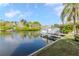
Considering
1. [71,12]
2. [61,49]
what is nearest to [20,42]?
[61,49]

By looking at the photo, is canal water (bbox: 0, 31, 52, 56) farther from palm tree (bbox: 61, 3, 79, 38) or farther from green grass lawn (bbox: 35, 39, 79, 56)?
palm tree (bbox: 61, 3, 79, 38)

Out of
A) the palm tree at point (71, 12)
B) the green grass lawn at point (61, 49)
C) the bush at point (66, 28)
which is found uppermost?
the palm tree at point (71, 12)

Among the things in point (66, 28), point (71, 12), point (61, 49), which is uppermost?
point (71, 12)

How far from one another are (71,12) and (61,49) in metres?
0.43

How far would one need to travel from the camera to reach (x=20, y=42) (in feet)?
8.31

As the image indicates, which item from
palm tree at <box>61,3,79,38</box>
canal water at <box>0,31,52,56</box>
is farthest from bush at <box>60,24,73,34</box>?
canal water at <box>0,31,52,56</box>

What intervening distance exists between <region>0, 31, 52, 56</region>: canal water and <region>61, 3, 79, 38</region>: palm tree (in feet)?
1.08

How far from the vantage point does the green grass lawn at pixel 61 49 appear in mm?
2484

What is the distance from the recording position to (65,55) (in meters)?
2.47

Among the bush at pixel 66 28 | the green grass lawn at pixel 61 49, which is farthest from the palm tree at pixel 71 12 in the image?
the green grass lawn at pixel 61 49

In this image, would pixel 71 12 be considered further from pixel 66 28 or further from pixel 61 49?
pixel 61 49

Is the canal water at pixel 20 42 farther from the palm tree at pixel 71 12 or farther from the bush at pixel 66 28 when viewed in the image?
the palm tree at pixel 71 12

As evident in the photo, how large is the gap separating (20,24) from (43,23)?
10.5 inches

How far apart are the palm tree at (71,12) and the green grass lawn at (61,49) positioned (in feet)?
0.56
